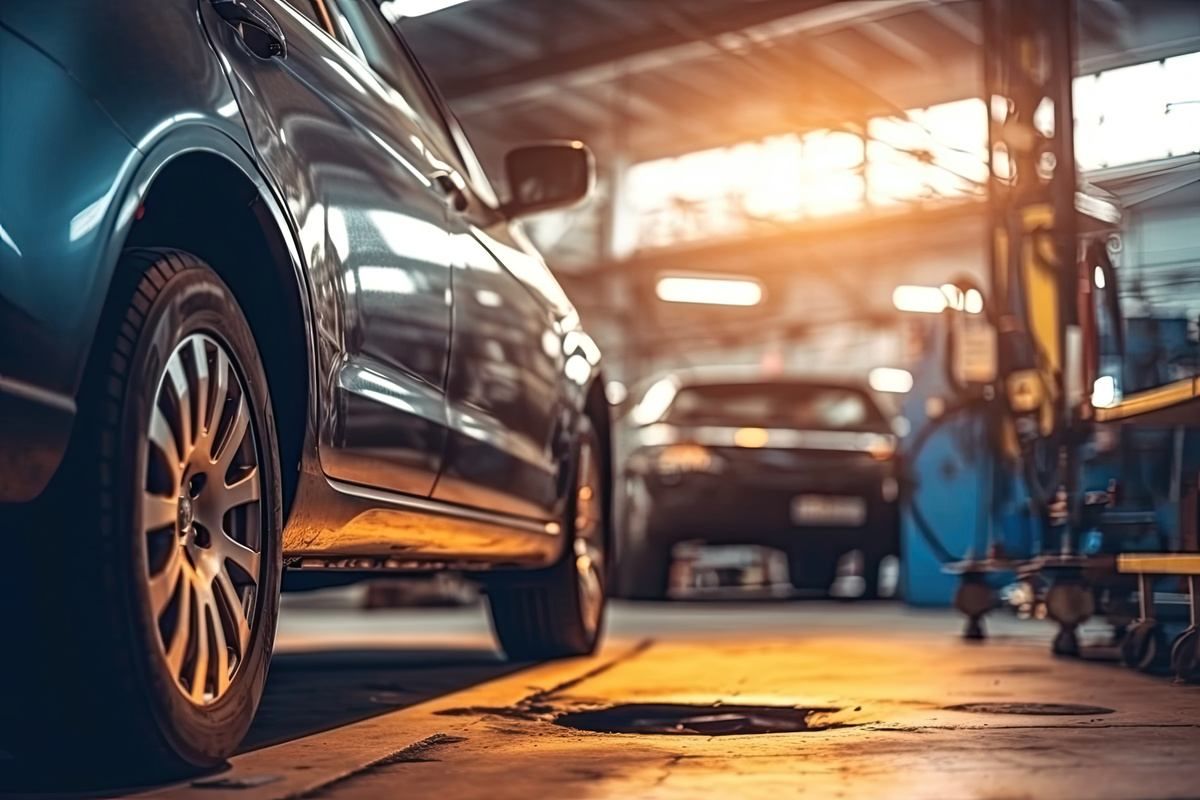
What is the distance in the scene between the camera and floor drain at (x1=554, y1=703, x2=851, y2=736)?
11.2 ft

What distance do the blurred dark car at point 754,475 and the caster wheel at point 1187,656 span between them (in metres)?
5.61

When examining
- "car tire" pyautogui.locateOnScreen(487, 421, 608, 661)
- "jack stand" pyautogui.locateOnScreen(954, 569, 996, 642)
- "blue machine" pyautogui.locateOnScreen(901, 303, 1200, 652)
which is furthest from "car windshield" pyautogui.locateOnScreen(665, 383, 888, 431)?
"car tire" pyautogui.locateOnScreen(487, 421, 608, 661)

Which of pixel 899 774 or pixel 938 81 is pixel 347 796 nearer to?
pixel 899 774

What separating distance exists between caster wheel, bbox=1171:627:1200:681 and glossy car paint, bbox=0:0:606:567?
1694mm

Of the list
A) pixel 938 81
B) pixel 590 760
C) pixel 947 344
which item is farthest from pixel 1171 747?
pixel 938 81

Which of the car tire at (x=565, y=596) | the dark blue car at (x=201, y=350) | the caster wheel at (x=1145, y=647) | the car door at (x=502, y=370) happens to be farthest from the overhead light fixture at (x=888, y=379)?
the dark blue car at (x=201, y=350)

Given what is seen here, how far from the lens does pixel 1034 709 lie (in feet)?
12.3

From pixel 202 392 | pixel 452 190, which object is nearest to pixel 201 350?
pixel 202 392

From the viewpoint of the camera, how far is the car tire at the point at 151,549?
7.25 ft

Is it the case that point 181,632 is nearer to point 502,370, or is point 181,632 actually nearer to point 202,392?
point 202,392

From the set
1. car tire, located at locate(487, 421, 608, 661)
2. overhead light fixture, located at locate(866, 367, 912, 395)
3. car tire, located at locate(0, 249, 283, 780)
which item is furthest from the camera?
overhead light fixture, located at locate(866, 367, 912, 395)

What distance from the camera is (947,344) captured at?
8367mm

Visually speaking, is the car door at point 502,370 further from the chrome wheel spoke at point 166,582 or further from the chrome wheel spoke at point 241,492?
the chrome wheel spoke at point 166,582

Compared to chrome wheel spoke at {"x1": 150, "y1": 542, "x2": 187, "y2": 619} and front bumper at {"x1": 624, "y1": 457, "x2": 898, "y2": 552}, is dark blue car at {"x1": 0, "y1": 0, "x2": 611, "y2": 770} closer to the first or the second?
chrome wheel spoke at {"x1": 150, "y1": 542, "x2": 187, "y2": 619}
